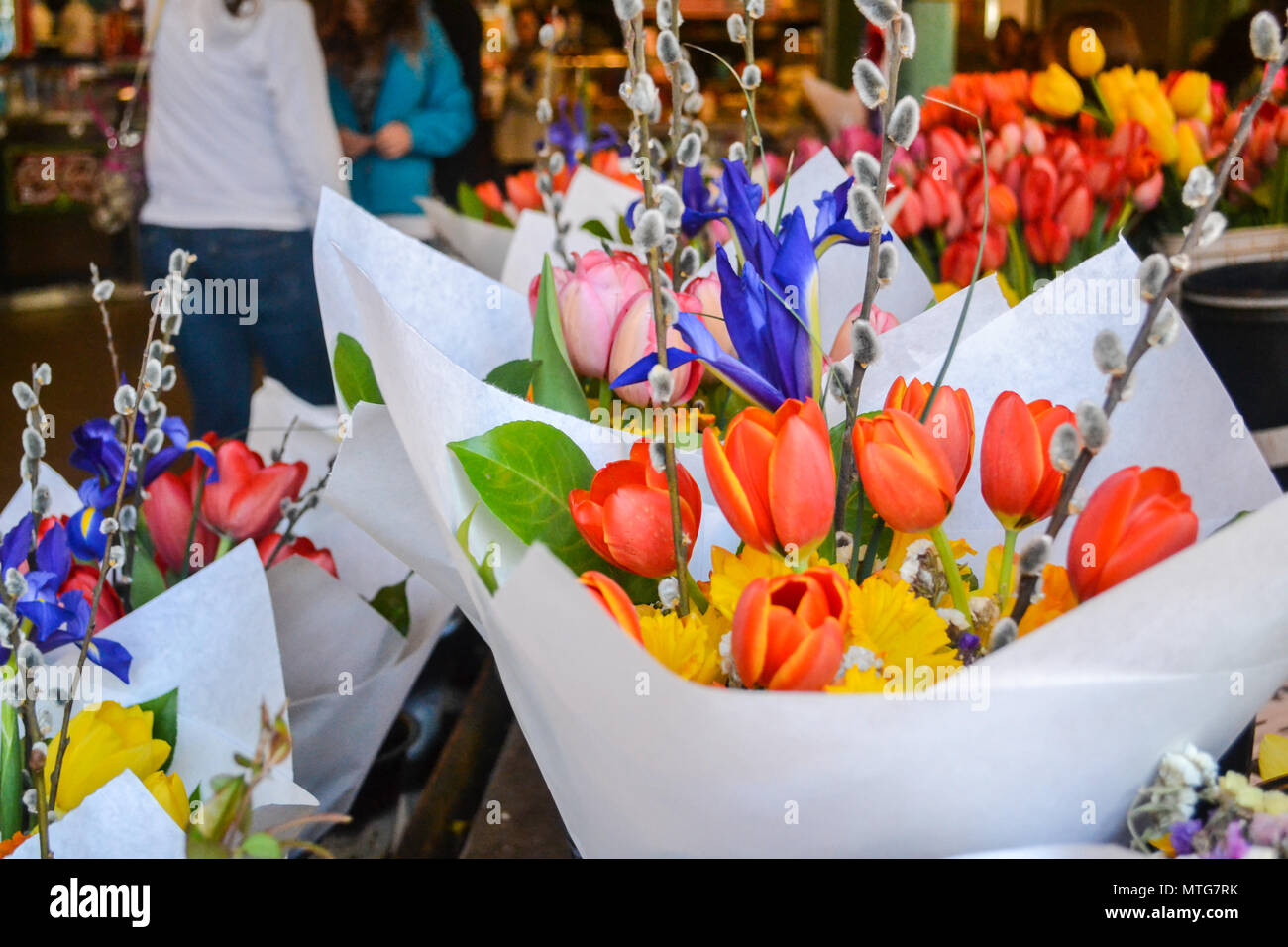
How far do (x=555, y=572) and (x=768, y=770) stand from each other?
0.10 meters

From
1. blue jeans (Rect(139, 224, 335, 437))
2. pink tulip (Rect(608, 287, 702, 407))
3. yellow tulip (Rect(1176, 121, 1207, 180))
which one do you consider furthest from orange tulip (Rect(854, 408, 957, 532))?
blue jeans (Rect(139, 224, 335, 437))

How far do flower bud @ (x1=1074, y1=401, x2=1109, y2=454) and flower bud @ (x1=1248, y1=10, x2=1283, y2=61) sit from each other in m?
0.12

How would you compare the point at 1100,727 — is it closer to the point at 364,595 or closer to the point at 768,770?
the point at 768,770

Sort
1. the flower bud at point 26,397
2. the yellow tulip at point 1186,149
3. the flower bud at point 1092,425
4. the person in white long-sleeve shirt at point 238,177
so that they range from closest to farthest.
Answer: the flower bud at point 1092,425, the flower bud at point 26,397, the yellow tulip at point 1186,149, the person in white long-sleeve shirt at point 238,177

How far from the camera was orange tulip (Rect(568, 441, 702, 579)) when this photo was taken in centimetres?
49

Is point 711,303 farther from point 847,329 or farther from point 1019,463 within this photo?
point 1019,463

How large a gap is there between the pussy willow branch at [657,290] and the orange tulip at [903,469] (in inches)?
2.7

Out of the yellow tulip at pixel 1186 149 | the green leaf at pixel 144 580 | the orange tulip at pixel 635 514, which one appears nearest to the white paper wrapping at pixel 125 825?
the orange tulip at pixel 635 514

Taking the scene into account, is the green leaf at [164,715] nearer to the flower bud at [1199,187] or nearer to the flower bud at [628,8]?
the flower bud at [628,8]

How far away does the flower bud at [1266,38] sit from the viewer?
0.38 meters

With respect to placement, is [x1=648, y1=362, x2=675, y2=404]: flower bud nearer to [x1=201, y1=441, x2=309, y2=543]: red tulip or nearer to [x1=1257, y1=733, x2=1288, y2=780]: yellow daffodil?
[x1=1257, y1=733, x2=1288, y2=780]: yellow daffodil

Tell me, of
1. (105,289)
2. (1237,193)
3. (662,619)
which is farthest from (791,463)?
(1237,193)

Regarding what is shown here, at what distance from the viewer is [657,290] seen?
0.42m

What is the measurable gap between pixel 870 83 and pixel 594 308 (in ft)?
A: 1.03
